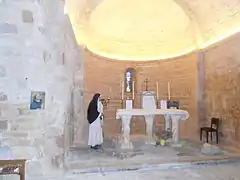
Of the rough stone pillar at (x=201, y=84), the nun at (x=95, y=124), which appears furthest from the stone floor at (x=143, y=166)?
the rough stone pillar at (x=201, y=84)

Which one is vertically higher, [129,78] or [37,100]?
[129,78]

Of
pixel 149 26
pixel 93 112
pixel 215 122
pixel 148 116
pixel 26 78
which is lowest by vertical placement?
pixel 215 122

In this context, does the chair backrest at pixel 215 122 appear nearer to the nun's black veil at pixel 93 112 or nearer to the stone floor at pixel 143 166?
the stone floor at pixel 143 166

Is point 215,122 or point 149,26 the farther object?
point 149,26

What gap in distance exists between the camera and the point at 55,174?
4.21 metres

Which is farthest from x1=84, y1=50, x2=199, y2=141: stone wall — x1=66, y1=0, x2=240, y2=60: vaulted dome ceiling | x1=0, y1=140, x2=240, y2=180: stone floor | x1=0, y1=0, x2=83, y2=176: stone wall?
x1=0, y1=0, x2=83, y2=176: stone wall

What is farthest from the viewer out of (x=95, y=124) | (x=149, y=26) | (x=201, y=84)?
(x=149, y=26)

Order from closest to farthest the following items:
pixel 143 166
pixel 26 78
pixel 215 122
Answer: pixel 26 78, pixel 143 166, pixel 215 122

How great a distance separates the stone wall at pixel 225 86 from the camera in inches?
271

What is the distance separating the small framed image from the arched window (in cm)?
590

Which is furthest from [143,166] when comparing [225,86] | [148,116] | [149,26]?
[149,26]

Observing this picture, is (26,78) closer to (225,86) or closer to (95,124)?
(95,124)

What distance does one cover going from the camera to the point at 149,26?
31.2 feet

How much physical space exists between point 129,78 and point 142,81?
48cm
